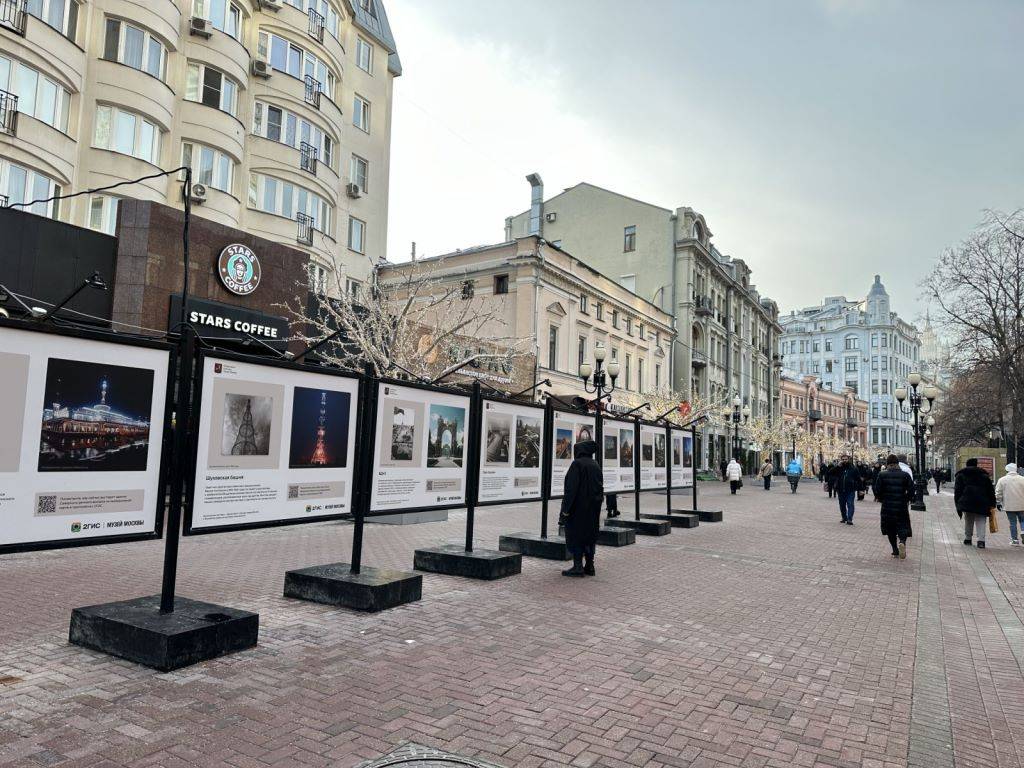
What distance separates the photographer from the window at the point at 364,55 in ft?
100.0

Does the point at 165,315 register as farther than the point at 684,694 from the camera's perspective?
Yes

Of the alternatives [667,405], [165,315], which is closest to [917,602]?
[165,315]

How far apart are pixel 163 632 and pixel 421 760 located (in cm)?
235

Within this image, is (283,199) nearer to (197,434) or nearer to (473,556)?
(473,556)

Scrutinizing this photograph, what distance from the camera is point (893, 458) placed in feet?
39.7

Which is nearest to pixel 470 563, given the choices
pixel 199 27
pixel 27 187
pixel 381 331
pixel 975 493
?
pixel 381 331

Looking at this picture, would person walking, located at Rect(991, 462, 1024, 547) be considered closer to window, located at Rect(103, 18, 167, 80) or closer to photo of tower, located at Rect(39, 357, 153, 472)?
photo of tower, located at Rect(39, 357, 153, 472)

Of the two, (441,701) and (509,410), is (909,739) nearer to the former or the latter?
(441,701)

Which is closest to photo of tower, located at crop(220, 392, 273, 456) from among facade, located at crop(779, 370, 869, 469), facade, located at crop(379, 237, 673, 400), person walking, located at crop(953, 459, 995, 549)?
person walking, located at crop(953, 459, 995, 549)

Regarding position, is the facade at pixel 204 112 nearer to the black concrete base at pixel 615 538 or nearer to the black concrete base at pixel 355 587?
the black concrete base at pixel 355 587

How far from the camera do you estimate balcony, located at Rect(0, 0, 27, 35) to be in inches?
628

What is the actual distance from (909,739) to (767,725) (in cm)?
82

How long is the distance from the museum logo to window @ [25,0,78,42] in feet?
22.5

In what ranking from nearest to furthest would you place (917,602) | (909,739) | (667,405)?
(909,739) < (917,602) < (667,405)
